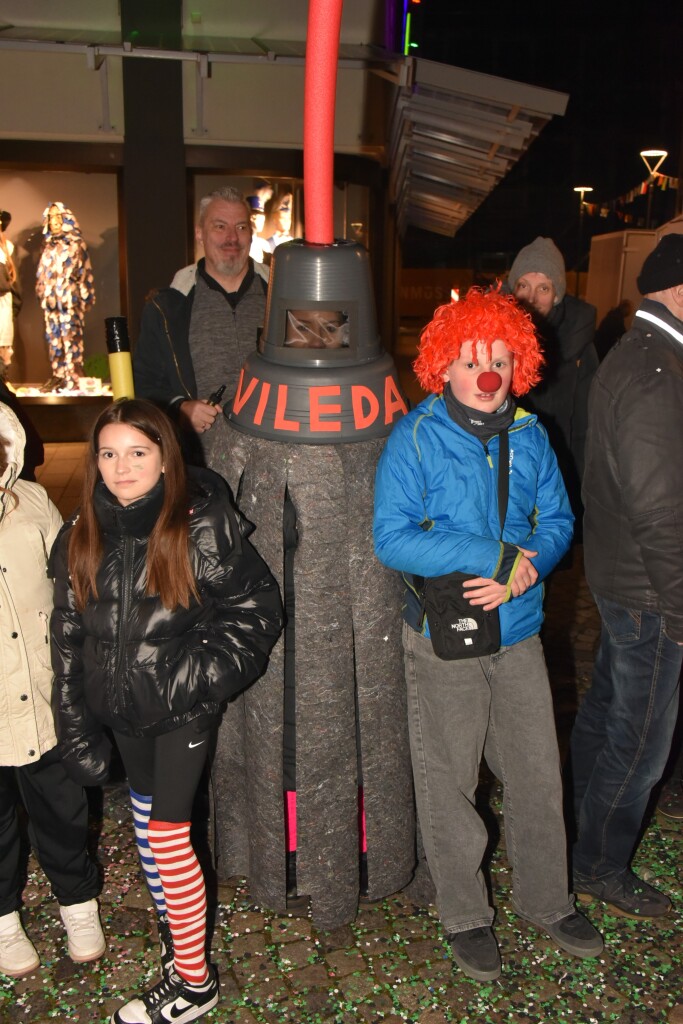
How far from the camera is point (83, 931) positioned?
325 cm

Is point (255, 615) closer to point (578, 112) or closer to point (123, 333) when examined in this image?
point (123, 333)

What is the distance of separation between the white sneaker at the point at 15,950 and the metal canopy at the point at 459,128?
6466mm

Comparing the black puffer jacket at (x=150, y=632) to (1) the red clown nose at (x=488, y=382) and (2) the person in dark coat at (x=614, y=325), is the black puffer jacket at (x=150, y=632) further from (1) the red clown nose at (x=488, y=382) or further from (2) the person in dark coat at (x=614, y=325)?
(2) the person in dark coat at (x=614, y=325)

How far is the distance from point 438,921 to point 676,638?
50.7 inches

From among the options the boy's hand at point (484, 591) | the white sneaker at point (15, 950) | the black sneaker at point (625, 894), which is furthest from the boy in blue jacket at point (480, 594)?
the white sneaker at point (15, 950)

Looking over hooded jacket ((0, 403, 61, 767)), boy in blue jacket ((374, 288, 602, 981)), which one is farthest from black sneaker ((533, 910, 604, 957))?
hooded jacket ((0, 403, 61, 767))

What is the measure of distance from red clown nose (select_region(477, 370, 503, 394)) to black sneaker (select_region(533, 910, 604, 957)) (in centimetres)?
179

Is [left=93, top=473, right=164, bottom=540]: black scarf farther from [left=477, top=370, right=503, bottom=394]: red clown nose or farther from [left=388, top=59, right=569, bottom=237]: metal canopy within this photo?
[left=388, top=59, right=569, bottom=237]: metal canopy

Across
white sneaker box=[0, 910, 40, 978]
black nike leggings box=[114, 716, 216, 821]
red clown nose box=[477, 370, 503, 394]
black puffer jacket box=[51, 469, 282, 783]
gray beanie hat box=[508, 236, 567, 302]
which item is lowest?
white sneaker box=[0, 910, 40, 978]

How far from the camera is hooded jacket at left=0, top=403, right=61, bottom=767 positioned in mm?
3025

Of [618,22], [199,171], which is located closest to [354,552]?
[199,171]

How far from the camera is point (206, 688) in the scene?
2818 millimetres

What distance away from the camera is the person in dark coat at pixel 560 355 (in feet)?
15.7

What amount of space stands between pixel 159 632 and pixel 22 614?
534 millimetres
